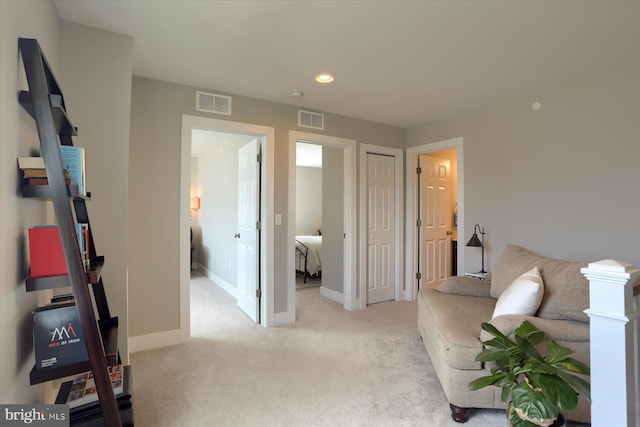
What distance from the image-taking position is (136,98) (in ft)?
9.23

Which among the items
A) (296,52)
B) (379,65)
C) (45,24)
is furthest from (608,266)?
(45,24)

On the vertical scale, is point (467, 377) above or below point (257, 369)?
above

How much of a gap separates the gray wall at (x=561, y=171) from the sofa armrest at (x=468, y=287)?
0.75 metres

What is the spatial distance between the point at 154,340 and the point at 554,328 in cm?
309

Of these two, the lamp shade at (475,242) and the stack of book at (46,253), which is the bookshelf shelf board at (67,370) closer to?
the stack of book at (46,253)

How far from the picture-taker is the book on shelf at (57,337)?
1276 mm

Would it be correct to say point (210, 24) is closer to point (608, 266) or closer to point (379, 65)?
point (379, 65)

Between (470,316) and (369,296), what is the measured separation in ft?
6.57

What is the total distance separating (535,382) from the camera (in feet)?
4.37

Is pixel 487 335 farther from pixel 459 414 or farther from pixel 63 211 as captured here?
pixel 63 211

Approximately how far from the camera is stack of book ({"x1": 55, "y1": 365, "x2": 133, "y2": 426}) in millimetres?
1471

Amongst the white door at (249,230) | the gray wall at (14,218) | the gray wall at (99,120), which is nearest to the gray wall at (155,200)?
the gray wall at (99,120)

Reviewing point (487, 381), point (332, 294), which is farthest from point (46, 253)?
point (332, 294)

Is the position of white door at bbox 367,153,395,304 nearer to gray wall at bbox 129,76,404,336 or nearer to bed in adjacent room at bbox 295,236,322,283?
bed in adjacent room at bbox 295,236,322,283
